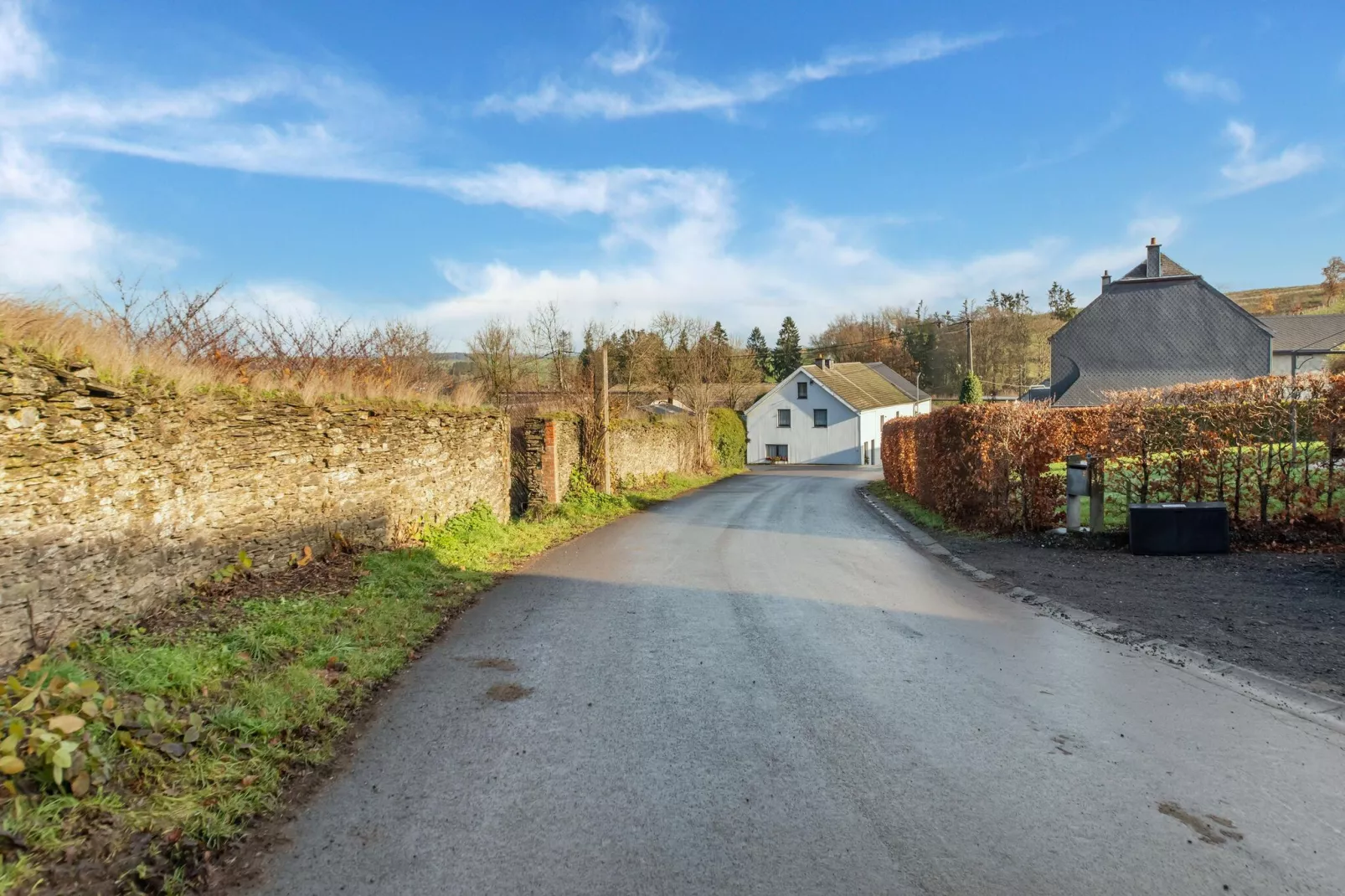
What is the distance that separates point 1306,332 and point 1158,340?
19.8 metres

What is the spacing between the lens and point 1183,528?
32.4 ft

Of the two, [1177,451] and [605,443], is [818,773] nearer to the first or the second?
[1177,451]

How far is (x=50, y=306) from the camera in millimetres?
6086

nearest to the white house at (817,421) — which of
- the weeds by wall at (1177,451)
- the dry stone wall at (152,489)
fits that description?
the weeds by wall at (1177,451)

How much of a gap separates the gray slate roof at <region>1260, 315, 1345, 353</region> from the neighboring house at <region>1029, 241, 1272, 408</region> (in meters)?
12.0

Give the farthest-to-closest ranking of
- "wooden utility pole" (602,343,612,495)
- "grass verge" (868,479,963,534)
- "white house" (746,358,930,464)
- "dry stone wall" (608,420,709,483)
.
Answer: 1. "white house" (746,358,930,464)
2. "dry stone wall" (608,420,709,483)
3. "wooden utility pole" (602,343,612,495)
4. "grass verge" (868,479,963,534)

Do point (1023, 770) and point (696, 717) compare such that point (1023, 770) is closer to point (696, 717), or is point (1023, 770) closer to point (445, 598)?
point (696, 717)

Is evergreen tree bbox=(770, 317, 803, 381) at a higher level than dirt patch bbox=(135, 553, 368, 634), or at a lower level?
higher

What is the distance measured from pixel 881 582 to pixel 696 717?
5236mm

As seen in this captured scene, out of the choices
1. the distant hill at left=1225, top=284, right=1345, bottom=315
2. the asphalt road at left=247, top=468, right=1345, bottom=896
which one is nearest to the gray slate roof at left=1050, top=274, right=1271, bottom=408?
the asphalt road at left=247, top=468, right=1345, bottom=896

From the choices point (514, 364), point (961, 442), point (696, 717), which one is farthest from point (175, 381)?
point (514, 364)

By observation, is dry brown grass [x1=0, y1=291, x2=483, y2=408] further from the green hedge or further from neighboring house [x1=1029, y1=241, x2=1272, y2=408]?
neighboring house [x1=1029, y1=241, x2=1272, y2=408]

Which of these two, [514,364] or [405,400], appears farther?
[514,364]

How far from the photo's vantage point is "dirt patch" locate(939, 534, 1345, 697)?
595cm
